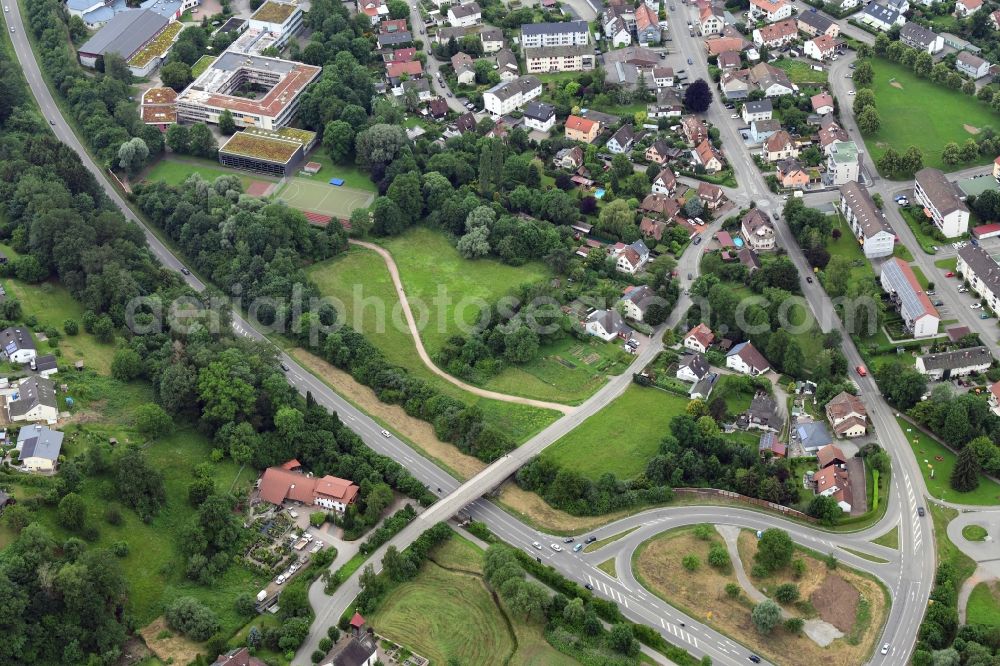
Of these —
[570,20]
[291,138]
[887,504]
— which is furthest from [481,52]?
[887,504]

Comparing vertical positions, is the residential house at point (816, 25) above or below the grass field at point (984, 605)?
above

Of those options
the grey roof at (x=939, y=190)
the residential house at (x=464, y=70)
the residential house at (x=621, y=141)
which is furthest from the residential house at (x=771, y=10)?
the grey roof at (x=939, y=190)

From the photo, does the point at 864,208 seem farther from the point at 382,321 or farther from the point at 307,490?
the point at 307,490

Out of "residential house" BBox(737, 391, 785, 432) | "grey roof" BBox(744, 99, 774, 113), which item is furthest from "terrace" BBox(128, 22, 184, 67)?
"residential house" BBox(737, 391, 785, 432)

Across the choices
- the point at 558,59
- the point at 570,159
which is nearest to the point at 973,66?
the point at 558,59

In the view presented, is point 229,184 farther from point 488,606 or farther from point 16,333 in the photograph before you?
point 488,606

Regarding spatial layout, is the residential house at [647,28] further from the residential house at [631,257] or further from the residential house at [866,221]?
the residential house at [631,257]
